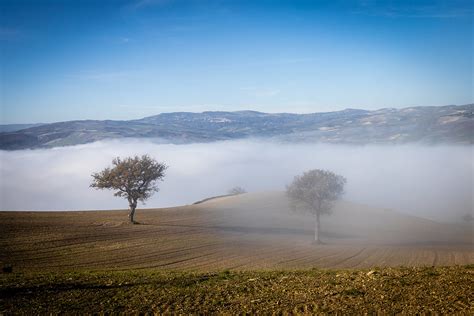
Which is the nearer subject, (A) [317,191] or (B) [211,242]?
(B) [211,242]

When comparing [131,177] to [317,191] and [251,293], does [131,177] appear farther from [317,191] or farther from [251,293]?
[251,293]

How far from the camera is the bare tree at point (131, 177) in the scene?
58.3 m

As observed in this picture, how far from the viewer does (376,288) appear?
1619 centimetres

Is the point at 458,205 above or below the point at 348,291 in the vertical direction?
below

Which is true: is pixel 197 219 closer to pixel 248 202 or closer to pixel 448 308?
pixel 248 202

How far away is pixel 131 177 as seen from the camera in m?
58.2

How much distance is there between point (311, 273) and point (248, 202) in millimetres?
73307

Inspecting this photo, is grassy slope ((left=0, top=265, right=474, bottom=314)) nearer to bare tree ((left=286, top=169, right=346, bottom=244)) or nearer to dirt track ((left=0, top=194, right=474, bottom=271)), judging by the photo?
dirt track ((left=0, top=194, right=474, bottom=271))

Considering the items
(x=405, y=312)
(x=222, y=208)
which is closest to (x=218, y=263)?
(x=405, y=312)

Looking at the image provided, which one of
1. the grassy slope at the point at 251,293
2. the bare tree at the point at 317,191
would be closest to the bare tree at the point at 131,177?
the bare tree at the point at 317,191

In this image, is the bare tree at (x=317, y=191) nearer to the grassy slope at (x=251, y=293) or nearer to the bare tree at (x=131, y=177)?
the bare tree at (x=131, y=177)

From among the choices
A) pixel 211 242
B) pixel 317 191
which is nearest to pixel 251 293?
pixel 211 242

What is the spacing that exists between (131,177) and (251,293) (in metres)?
45.9

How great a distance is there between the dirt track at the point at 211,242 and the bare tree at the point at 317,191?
6009 mm
